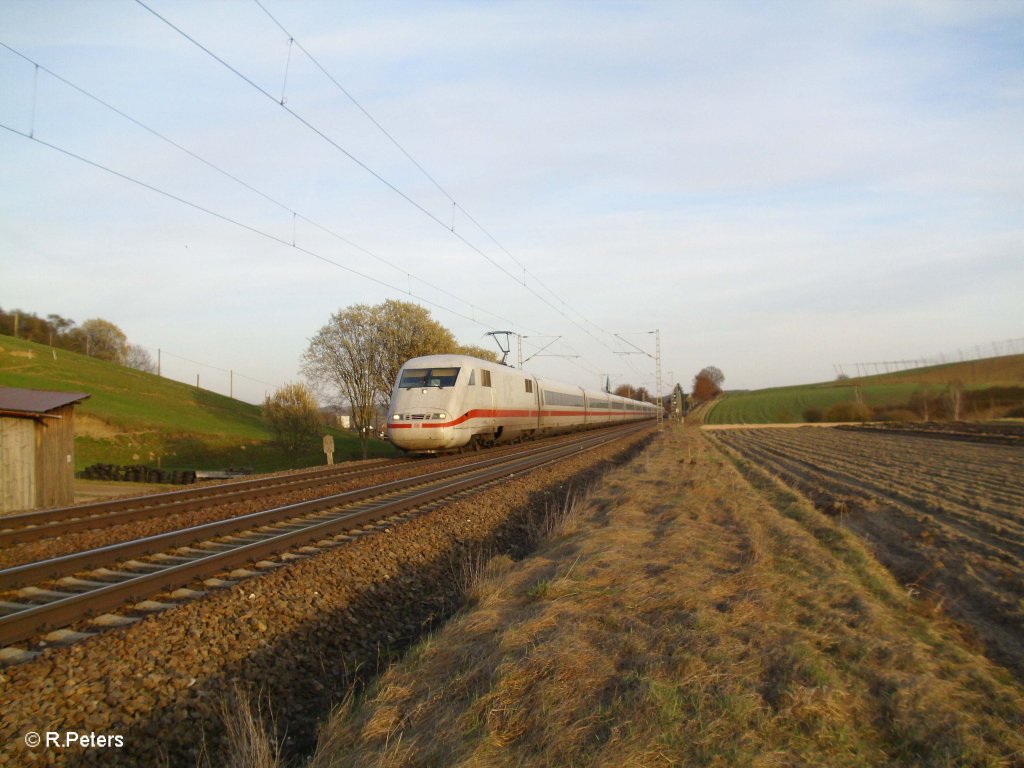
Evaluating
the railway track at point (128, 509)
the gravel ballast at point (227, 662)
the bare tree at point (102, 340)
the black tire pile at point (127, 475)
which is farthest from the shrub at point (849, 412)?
the bare tree at point (102, 340)

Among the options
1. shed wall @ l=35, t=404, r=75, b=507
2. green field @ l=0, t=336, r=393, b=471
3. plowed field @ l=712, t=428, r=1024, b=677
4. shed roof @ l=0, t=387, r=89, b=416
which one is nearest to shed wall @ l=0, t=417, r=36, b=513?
shed wall @ l=35, t=404, r=75, b=507

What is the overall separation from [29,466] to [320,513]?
900cm

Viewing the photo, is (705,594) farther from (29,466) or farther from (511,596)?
(29,466)

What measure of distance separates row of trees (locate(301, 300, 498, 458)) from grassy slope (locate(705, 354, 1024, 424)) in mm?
52407

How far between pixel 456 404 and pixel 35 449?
1120cm

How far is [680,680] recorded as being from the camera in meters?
4.43

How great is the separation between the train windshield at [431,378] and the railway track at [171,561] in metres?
9.06

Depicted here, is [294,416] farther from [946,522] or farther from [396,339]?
[946,522]

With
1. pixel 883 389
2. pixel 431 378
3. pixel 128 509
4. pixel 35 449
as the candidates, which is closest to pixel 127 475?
pixel 35 449

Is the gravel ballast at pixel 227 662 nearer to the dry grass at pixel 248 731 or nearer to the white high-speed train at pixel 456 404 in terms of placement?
the dry grass at pixel 248 731

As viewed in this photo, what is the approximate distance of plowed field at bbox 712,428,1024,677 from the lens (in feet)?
25.6

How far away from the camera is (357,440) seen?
54.3 m

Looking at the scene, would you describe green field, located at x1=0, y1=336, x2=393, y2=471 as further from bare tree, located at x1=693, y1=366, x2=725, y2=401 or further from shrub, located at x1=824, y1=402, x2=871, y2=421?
bare tree, located at x1=693, y1=366, x2=725, y2=401

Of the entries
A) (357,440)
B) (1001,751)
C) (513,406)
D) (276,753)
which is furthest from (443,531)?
(357,440)
